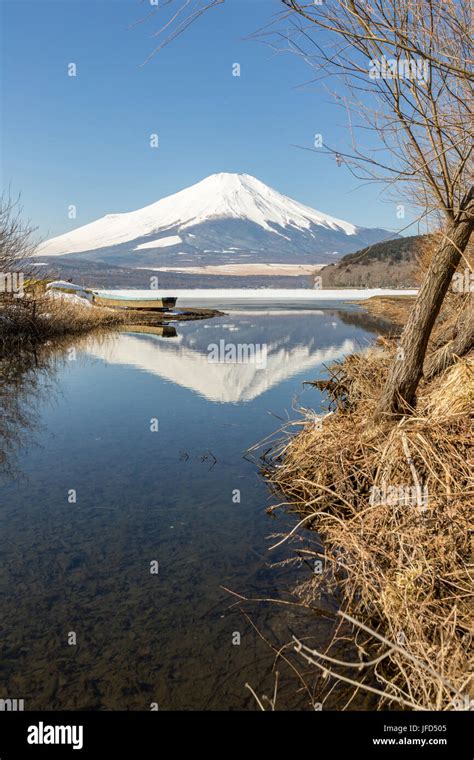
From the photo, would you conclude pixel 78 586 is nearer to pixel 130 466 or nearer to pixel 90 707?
pixel 90 707

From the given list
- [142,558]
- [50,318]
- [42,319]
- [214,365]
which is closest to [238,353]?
[214,365]

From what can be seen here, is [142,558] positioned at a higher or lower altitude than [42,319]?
lower

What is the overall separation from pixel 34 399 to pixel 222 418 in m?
3.63

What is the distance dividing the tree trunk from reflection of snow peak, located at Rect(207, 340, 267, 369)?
843 centimetres

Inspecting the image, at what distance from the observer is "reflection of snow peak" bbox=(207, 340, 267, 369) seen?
1466 centimetres

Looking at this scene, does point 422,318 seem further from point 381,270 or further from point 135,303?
point 381,270

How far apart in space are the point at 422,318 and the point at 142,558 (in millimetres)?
3124

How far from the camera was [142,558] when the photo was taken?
425 cm

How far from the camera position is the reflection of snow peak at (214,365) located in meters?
11.2

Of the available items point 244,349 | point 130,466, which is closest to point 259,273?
point 244,349

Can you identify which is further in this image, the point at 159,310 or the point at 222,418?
the point at 159,310

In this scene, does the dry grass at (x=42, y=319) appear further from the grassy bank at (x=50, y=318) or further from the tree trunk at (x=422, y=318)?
the tree trunk at (x=422, y=318)

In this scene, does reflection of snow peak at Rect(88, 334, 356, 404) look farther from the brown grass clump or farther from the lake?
the brown grass clump

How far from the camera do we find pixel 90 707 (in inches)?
108
